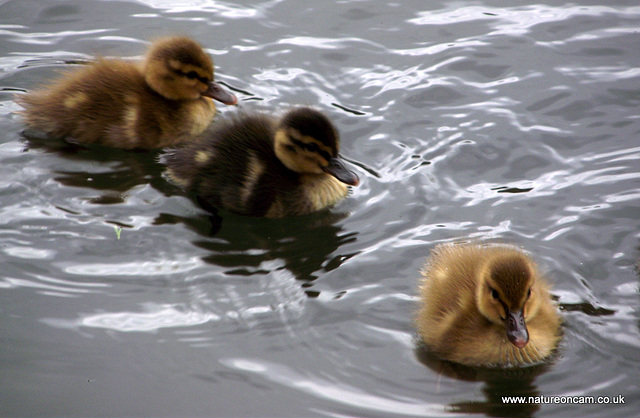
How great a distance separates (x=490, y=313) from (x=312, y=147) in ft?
4.48

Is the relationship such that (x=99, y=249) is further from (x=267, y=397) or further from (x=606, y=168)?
(x=606, y=168)

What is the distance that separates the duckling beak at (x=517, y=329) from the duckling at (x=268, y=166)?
4.10ft

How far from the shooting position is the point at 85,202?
4.13m

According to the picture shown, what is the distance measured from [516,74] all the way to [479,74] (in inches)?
9.6

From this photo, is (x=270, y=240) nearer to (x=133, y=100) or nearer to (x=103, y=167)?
(x=103, y=167)

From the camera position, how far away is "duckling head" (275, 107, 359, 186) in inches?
159

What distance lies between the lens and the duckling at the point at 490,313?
3.07 metres

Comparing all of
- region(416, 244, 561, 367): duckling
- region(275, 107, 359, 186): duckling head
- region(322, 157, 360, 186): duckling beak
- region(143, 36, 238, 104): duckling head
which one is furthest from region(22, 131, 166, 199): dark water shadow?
region(416, 244, 561, 367): duckling

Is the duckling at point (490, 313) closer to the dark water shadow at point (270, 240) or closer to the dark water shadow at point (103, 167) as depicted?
the dark water shadow at point (270, 240)

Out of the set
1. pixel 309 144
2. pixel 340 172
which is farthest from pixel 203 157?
pixel 340 172

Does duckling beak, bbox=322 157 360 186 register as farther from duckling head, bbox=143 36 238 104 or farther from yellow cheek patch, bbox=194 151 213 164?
duckling head, bbox=143 36 238 104

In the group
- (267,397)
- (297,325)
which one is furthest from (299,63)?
(267,397)

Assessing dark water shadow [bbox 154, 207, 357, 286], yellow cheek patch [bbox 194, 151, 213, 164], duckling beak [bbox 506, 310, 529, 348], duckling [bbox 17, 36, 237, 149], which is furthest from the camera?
duckling [bbox 17, 36, 237, 149]

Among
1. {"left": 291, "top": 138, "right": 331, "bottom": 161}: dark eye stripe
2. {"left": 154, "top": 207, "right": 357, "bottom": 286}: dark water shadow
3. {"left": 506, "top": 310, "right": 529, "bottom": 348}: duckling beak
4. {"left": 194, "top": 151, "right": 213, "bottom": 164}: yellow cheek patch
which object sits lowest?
{"left": 154, "top": 207, "right": 357, "bottom": 286}: dark water shadow
